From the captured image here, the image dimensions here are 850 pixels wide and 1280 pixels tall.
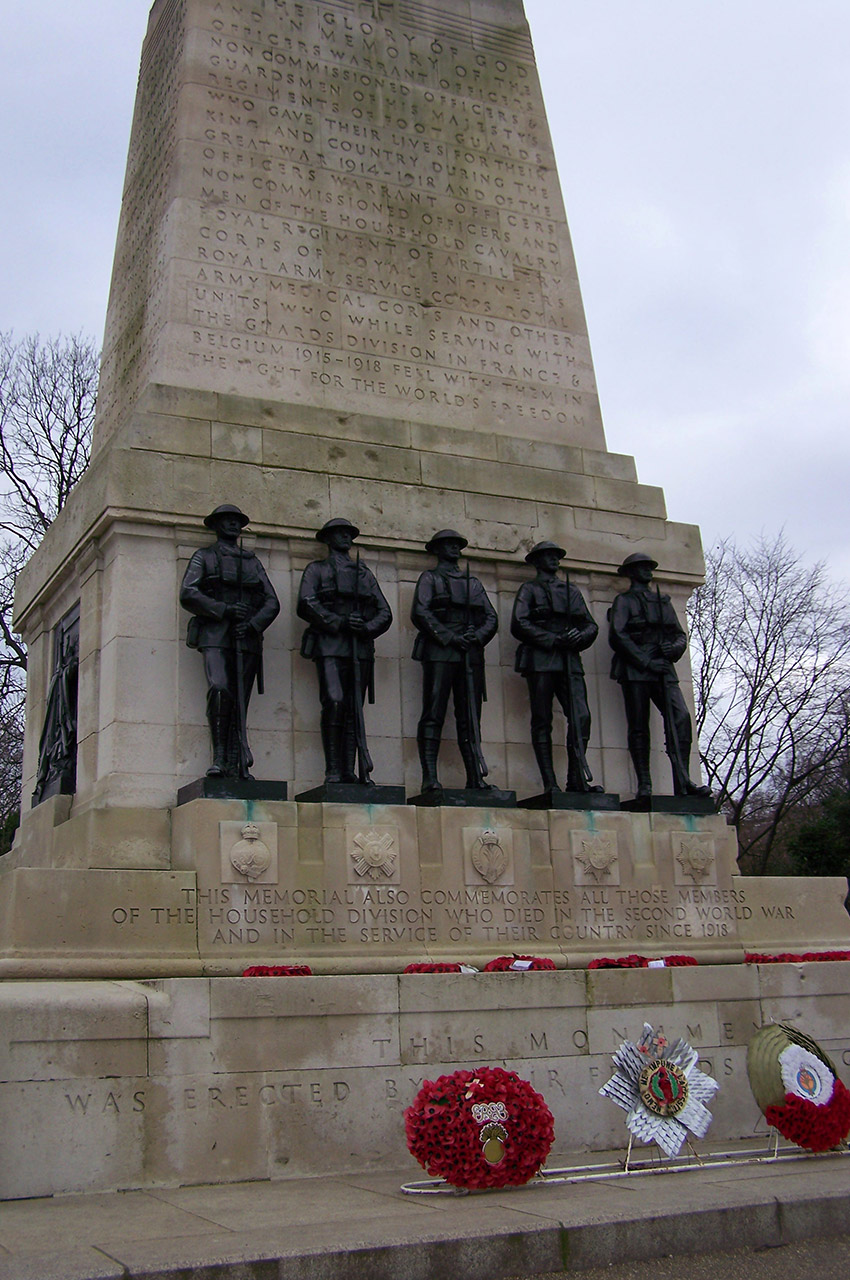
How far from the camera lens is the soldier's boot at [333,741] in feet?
39.8

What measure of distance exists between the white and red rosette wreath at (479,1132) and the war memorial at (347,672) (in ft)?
5.98

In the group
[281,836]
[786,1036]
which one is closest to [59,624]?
[281,836]

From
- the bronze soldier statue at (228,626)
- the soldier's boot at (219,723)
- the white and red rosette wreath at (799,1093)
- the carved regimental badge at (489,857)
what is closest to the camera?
the white and red rosette wreath at (799,1093)

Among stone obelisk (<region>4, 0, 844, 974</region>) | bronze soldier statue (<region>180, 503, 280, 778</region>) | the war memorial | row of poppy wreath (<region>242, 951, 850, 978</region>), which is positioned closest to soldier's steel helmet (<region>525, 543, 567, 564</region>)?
the war memorial

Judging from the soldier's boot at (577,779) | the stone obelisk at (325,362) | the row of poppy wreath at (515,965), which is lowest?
the row of poppy wreath at (515,965)

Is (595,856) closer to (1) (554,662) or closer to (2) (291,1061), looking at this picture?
(1) (554,662)

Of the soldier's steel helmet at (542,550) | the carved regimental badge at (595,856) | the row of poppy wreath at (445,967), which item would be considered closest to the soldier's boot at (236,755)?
the row of poppy wreath at (445,967)

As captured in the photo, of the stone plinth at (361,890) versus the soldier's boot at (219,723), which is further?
the soldier's boot at (219,723)

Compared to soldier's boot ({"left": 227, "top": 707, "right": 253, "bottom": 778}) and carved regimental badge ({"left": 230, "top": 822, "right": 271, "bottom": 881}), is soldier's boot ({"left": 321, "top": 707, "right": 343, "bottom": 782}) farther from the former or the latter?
carved regimental badge ({"left": 230, "top": 822, "right": 271, "bottom": 881})

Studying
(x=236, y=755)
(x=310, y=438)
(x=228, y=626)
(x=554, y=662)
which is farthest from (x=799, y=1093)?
(x=310, y=438)

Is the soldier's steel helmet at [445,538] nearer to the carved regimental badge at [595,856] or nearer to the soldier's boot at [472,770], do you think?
the soldier's boot at [472,770]

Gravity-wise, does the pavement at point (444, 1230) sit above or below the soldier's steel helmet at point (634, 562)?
below

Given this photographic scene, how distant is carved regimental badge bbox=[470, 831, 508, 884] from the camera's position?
12000 millimetres

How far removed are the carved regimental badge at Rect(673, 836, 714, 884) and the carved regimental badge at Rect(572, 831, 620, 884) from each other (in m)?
0.78
